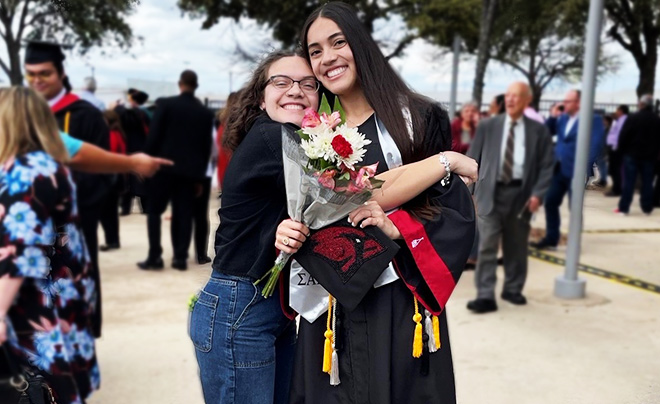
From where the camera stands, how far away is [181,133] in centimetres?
602

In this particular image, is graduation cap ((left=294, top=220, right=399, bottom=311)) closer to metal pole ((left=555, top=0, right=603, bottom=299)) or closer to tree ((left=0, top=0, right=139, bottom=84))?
tree ((left=0, top=0, right=139, bottom=84))

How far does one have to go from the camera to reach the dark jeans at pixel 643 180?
33.9 feet

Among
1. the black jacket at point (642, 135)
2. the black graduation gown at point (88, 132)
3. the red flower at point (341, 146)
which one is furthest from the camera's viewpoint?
the black jacket at point (642, 135)

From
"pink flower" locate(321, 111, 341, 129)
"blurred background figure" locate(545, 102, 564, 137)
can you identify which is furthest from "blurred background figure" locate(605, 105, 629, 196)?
"pink flower" locate(321, 111, 341, 129)

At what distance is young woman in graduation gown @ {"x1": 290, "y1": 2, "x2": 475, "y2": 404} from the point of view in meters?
1.70

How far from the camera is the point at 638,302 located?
516 centimetres

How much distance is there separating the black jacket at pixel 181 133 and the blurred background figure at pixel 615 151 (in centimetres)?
785

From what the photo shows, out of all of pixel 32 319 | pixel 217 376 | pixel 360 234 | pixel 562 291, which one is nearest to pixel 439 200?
pixel 360 234

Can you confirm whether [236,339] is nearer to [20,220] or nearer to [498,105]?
[20,220]

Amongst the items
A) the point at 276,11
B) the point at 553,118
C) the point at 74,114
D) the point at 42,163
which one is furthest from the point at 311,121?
the point at 553,118

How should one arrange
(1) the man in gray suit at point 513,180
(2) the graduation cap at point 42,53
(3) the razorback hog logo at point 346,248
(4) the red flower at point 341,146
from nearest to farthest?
(4) the red flower at point 341,146 → (3) the razorback hog logo at point 346,248 → (2) the graduation cap at point 42,53 → (1) the man in gray suit at point 513,180

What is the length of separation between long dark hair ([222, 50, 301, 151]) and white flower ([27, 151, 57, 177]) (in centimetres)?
72

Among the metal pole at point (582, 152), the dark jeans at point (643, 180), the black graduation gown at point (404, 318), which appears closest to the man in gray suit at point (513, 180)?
the metal pole at point (582, 152)

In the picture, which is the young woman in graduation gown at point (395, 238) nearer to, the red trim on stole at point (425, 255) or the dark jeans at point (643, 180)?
the red trim on stole at point (425, 255)
